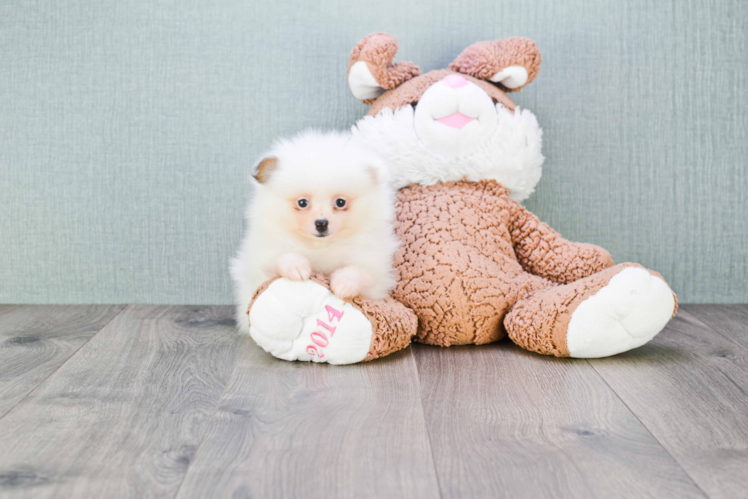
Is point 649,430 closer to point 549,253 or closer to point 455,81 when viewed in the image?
point 549,253

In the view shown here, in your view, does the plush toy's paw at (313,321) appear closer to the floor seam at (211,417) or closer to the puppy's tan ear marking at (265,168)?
the floor seam at (211,417)

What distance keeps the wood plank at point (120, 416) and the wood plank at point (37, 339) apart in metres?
0.03

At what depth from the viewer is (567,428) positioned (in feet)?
2.59

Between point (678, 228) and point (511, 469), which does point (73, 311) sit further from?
point (678, 228)

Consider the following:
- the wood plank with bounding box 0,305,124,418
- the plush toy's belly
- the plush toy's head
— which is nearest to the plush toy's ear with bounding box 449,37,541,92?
the plush toy's head

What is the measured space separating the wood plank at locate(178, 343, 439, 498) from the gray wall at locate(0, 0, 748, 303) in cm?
62

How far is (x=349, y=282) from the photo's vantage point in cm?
102

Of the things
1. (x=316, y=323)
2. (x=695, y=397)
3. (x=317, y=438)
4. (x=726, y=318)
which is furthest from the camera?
(x=726, y=318)

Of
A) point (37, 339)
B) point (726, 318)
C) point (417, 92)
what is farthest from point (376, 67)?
point (726, 318)

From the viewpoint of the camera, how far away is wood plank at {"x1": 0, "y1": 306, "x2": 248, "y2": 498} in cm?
66

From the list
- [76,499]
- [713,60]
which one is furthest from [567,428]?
[713,60]

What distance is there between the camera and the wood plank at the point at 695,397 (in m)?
0.69

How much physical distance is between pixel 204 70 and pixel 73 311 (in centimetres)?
65

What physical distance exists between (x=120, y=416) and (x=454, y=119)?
0.81 meters
